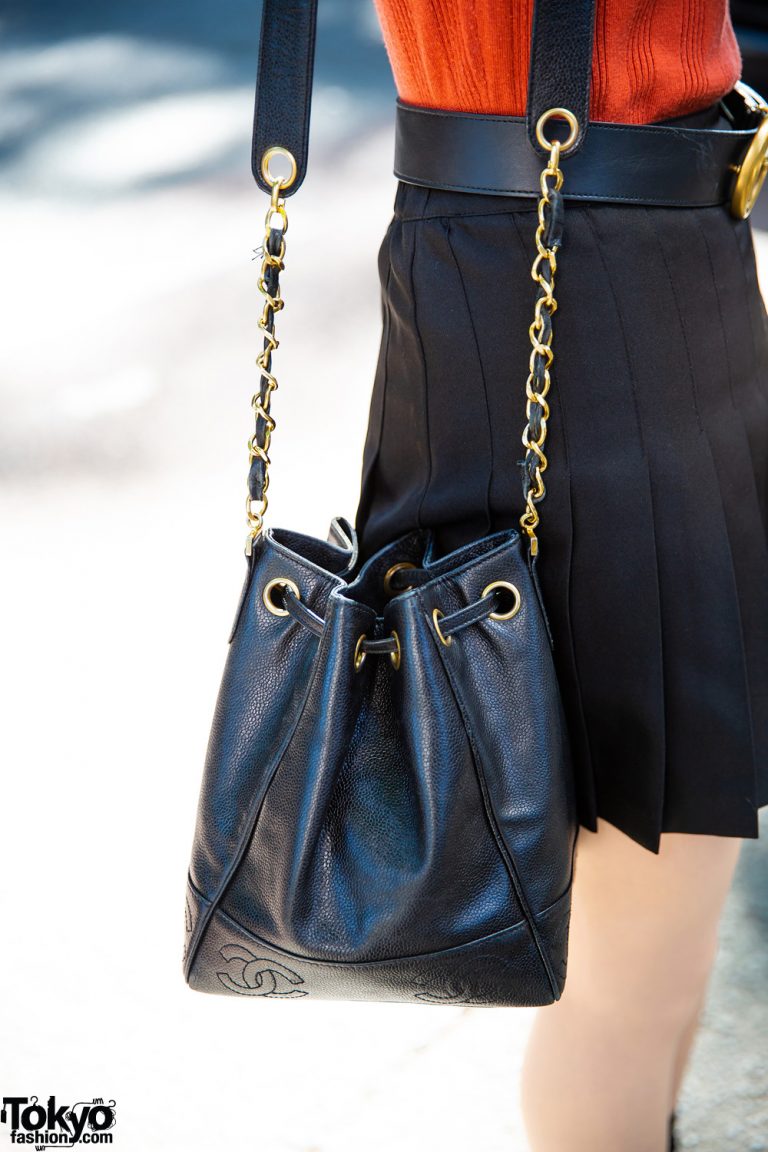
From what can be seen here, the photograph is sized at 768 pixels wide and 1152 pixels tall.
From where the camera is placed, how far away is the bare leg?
86cm

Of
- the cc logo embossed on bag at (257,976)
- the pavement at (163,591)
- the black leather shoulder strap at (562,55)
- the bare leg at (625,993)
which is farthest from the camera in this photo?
the pavement at (163,591)

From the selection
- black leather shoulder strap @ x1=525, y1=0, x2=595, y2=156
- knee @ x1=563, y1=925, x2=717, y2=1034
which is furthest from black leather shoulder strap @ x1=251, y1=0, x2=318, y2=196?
knee @ x1=563, y1=925, x2=717, y2=1034

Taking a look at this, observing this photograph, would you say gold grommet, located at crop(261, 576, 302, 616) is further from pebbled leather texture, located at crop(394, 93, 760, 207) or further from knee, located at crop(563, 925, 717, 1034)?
knee, located at crop(563, 925, 717, 1034)

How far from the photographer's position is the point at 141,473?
2.75m

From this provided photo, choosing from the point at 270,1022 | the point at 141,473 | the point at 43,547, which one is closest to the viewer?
the point at 270,1022

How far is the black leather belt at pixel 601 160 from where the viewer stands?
701mm

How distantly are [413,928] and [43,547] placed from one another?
1.91 metres

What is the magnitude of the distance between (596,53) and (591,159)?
6 cm

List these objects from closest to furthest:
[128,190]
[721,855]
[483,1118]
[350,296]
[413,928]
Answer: [413,928] < [721,855] < [483,1118] < [350,296] < [128,190]

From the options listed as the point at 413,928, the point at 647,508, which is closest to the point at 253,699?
the point at 413,928

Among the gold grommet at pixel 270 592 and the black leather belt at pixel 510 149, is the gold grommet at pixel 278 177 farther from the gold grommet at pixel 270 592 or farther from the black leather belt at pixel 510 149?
the gold grommet at pixel 270 592

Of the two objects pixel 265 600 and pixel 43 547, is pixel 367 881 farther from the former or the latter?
pixel 43 547

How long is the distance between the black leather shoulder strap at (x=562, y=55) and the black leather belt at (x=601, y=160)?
0.06 ft

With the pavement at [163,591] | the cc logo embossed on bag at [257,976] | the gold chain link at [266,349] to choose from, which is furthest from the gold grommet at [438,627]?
the pavement at [163,591]
